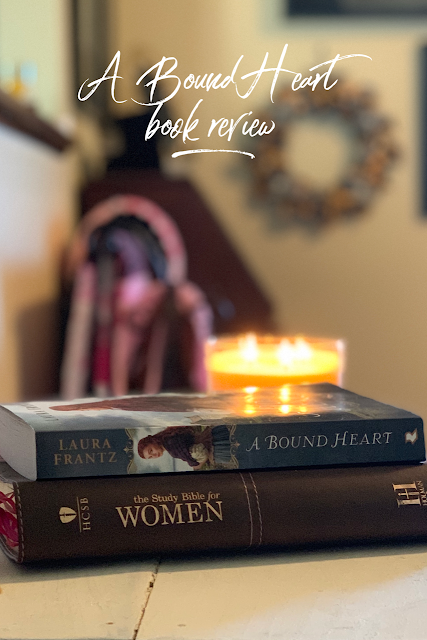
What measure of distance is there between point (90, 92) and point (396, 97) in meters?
0.99

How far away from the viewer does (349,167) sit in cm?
238

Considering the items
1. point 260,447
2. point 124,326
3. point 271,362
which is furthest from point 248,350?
point 124,326

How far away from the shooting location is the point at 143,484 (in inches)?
17.2

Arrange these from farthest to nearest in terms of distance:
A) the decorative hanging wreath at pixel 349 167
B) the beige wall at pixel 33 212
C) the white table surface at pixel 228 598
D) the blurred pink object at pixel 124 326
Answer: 1. the decorative hanging wreath at pixel 349 167
2. the blurred pink object at pixel 124 326
3. the beige wall at pixel 33 212
4. the white table surface at pixel 228 598

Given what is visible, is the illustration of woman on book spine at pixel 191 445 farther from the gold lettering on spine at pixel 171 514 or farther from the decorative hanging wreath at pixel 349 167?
the decorative hanging wreath at pixel 349 167

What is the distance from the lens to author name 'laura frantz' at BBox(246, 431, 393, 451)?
453 mm

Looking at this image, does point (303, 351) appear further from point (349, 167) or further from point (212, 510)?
point (349, 167)

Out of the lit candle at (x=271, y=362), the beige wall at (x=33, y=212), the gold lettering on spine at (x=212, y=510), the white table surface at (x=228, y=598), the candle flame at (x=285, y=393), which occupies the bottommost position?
the white table surface at (x=228, y=598)

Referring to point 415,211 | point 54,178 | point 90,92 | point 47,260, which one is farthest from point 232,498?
point 415,211

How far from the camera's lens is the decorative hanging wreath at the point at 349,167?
7.70ft

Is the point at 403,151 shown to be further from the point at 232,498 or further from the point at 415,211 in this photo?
the point at 232,498

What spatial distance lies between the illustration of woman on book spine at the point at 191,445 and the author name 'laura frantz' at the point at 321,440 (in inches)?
0.7

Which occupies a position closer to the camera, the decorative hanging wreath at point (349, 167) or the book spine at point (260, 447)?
the book spine at point (260, 447)

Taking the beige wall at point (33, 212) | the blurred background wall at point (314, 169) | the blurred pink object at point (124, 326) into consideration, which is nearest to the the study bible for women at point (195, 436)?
the beige wall at point (33, 212)
